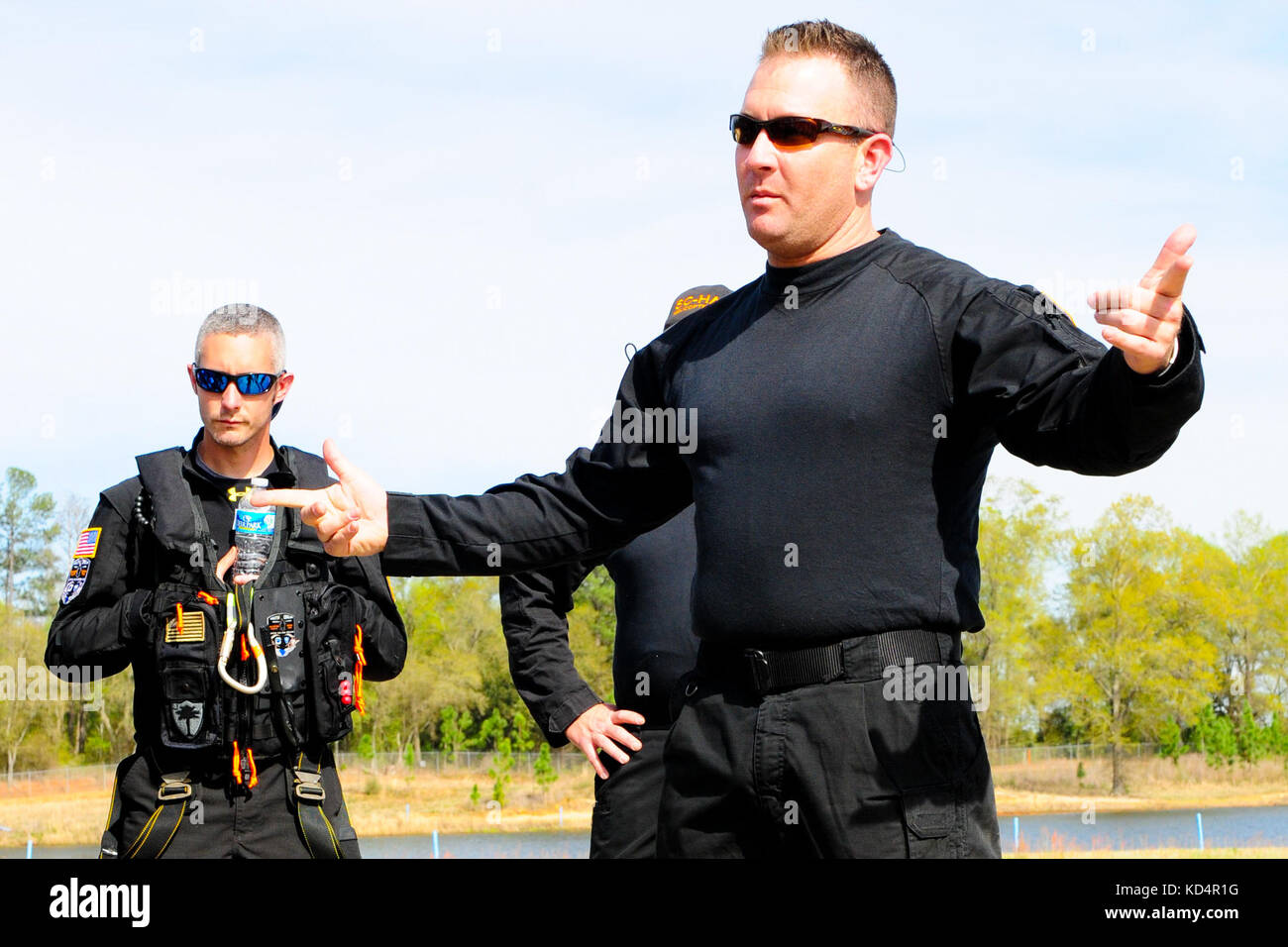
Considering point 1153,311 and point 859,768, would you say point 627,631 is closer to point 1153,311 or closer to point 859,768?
point 859,768

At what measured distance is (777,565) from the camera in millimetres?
3627

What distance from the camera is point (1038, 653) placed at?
5959 cm

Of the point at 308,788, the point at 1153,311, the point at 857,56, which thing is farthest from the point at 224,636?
the point at 1153,311

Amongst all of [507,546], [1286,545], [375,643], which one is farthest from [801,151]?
[1286,545]

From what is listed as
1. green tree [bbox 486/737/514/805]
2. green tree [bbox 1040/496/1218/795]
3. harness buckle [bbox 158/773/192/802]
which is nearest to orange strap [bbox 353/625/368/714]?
harness buckle [bbox 158/773/192/802]

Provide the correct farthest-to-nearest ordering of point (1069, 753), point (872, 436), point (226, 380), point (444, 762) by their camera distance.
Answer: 1. point (1069, 753)
2. point (444, 762)
3. point (226, 380)
4. point (872, 436)

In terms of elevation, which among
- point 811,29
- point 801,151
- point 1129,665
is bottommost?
point 1129,665

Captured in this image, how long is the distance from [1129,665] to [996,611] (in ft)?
21.5

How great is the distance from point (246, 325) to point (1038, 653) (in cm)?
5737

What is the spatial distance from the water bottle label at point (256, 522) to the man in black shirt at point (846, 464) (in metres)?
1.47

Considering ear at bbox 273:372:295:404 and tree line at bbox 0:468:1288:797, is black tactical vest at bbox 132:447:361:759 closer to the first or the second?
ear at bbox 273:372:295:404

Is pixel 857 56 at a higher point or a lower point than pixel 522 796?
higher

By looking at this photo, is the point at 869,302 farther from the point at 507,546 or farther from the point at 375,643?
the point at 375,643

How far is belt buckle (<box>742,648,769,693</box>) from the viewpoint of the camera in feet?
11.9
